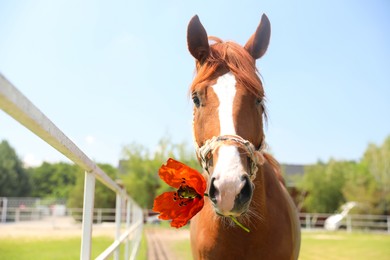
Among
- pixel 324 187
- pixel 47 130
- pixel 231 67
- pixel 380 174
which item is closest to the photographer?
pixel 47 130

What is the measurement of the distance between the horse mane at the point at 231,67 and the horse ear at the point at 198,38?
70 mm

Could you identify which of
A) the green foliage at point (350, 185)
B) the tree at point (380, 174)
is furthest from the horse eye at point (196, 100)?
the tree at point (380, 174)

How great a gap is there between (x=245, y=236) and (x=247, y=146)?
62 centimetres

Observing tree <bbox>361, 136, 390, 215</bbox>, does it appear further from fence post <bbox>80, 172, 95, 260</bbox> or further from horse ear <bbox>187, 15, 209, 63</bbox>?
fence post <bbox>80, 172, 95, 260</bbox>

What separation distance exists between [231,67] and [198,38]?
42 cm

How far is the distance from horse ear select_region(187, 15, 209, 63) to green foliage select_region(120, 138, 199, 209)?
29173 mm

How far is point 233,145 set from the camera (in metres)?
1.67

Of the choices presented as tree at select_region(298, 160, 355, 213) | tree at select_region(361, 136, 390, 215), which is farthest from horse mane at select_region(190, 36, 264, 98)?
tree at select_region(298, 160, 355, 213)

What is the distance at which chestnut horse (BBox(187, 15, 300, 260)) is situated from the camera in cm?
180

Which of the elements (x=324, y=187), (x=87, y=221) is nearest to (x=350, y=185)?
(x=324, y=187)

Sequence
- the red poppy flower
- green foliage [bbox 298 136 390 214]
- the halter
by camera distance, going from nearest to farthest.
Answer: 1. the halter
2. the red poppy flower
3. green foliage [bbox 298 136 390 214]

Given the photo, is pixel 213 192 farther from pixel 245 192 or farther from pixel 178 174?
pixel 178 174

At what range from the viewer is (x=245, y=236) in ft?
6.66

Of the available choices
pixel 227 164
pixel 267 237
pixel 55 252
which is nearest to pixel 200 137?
pixel 227 164
